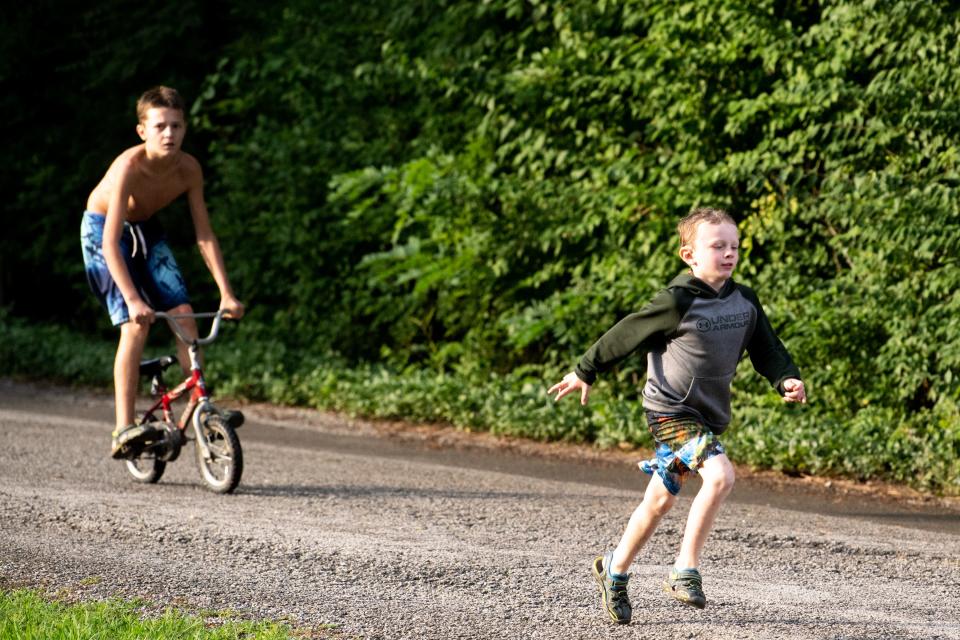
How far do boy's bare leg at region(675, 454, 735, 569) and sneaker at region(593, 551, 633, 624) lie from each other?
22cm

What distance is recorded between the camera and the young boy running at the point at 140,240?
704 centimetres

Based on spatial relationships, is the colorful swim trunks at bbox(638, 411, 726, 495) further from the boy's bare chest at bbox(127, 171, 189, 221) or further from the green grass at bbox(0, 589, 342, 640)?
the boy's bare chest at bbox(127, 171, 189, 221)

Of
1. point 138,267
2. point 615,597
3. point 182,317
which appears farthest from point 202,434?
→ point 615,597

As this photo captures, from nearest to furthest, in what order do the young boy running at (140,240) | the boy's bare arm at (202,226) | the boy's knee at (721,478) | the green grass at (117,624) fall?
the green grass at (117,624) → the boy's knee at (721,478) → the young boy running at (140,240) → the boy's bare arm at (202,226)

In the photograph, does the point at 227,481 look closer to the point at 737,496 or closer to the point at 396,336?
the point at 737,496

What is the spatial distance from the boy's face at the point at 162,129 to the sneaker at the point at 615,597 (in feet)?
11.5

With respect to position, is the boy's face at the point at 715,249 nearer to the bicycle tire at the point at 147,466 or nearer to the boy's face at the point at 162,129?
the boy's face at the point at 162,129

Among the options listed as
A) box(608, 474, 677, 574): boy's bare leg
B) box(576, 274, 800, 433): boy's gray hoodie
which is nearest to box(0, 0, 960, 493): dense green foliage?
box(576, 274, 800, 433): boy's gray hoodie

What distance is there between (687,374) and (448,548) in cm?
163

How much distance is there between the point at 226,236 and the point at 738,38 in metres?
6.70

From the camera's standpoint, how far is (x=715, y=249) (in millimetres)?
4652

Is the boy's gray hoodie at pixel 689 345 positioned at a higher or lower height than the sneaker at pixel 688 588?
higher

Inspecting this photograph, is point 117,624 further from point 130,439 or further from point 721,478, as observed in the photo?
point 130,439

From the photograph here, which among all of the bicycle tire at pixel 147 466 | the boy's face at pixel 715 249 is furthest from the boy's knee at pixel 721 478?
the bicycle tire at pixel 147 466
